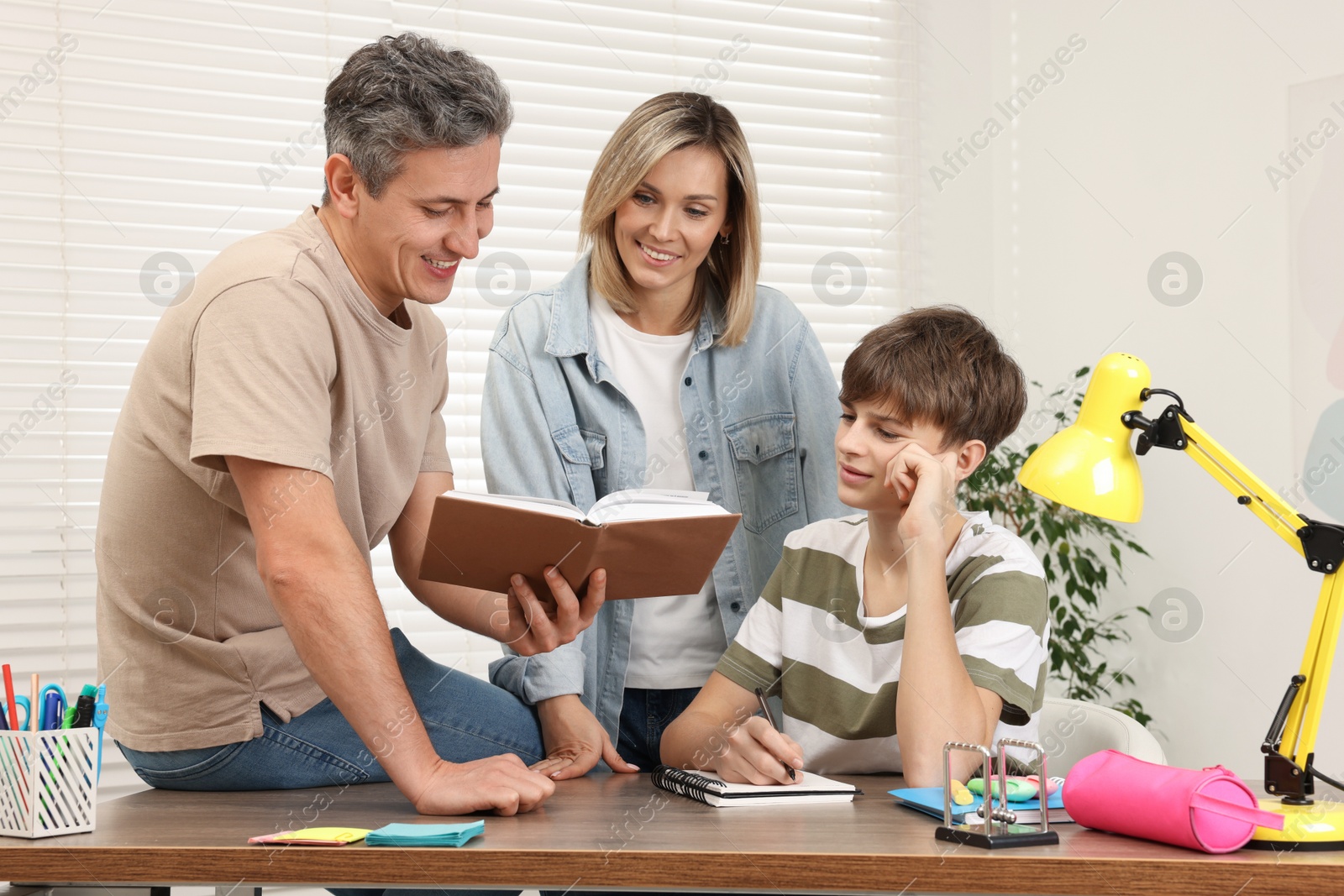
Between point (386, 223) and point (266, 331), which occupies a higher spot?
point (386, 223)

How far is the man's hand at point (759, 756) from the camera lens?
1292 millimetres

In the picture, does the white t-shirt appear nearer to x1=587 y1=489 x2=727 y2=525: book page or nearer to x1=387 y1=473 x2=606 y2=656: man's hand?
x1=387 y1=473 x2=606 y2=656: man's hand

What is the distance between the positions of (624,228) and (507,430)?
409 mm

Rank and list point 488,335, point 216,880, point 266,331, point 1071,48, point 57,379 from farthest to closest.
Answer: point 1071,48 < point 488,335 < point 57,379 < point 266,331 < point 216,880

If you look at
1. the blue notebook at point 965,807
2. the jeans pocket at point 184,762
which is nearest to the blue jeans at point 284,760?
the jeans pocket at point 184,762

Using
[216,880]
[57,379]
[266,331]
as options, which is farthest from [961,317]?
[57,379]

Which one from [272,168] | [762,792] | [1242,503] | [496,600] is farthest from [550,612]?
[272,168]

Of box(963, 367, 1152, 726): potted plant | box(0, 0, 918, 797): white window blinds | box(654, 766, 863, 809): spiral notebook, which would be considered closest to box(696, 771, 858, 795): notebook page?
box(654, 766, 863, 809): spiral notebook

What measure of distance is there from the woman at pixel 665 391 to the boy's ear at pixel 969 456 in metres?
0.34

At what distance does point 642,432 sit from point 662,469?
78 mm

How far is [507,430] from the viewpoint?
1904mm

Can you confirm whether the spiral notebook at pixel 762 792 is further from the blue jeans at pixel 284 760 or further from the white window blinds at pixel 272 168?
the white window blinds at pixel 272 168

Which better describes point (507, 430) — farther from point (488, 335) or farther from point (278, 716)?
point (488, 335)

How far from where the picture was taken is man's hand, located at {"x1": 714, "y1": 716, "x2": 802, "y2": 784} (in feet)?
4.24
